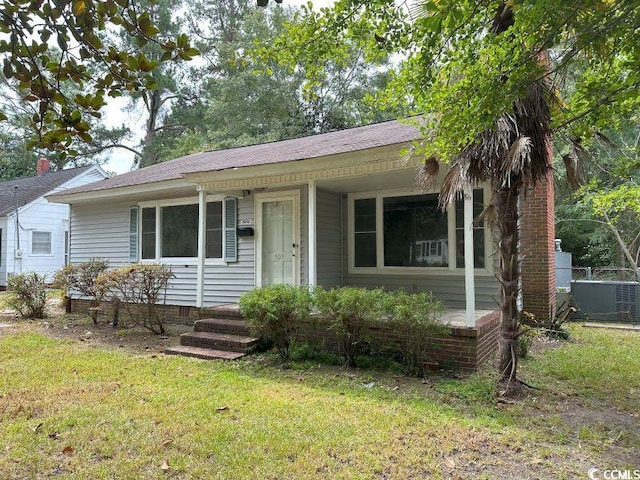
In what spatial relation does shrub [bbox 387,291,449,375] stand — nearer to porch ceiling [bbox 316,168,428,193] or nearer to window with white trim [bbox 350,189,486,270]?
porch ceiling [bbox 316,168,428,193]

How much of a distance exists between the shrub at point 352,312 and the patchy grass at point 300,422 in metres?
0.38

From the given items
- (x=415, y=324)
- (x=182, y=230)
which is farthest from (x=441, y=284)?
(x=182, y=230)

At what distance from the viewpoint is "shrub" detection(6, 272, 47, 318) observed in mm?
9609

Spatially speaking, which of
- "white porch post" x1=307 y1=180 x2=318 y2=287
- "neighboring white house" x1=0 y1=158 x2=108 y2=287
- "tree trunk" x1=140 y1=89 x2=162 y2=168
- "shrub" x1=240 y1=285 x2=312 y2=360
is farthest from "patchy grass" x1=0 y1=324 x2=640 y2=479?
"tree trunk" x1=140 y1=89 x2=162 y2=168

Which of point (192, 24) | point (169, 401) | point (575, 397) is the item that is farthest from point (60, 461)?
point (192, 24)

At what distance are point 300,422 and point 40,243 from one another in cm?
1790

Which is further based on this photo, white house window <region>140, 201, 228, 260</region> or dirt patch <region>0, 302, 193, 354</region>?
white house window <region>140, 201, 228, 260</region>

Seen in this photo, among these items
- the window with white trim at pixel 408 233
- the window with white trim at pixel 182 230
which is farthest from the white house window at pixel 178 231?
the window with white trim at pixel 408 233

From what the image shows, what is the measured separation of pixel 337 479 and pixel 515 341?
2.64 meters

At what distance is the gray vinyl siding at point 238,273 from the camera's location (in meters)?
8.55

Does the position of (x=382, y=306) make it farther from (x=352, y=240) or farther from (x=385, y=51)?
(x=352, y=240)

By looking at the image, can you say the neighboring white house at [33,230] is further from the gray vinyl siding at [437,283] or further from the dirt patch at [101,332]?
the gray vinyl siding at [437,283]

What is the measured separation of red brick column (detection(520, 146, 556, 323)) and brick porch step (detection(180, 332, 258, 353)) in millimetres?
5399

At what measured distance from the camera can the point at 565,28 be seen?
3113mm
